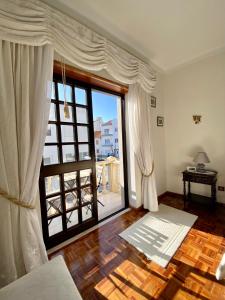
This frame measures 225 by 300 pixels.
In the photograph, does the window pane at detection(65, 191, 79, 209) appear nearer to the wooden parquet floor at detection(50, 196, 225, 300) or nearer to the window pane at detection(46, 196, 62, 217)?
the window pane at detection(46, 196, 62, 217)

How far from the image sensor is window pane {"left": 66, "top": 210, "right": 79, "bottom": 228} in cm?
213

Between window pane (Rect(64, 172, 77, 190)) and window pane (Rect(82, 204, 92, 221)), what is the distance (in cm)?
41

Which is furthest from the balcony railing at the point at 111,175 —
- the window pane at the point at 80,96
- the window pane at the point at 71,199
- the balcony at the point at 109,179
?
the window pane at the point at 80,96

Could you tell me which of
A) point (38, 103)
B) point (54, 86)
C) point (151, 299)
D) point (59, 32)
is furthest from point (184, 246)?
point (59, 32)

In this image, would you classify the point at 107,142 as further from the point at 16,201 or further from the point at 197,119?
the point at 16,201

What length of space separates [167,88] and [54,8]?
2556mm

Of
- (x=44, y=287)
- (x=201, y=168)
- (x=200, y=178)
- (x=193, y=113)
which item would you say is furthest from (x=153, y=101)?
(x=44, y=287)

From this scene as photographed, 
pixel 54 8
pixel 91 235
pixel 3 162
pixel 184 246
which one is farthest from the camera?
pixel 91 235

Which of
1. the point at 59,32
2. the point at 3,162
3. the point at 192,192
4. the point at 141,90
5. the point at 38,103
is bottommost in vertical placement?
the point at 192,192

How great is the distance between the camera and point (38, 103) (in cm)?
144

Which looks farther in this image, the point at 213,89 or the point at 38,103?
the point at 213,89

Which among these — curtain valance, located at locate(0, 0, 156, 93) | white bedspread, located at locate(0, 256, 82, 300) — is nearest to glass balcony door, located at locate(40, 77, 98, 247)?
curtain valance, located at locate(0, 0, 156, 93)

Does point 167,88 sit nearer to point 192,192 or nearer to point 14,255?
point 192,192

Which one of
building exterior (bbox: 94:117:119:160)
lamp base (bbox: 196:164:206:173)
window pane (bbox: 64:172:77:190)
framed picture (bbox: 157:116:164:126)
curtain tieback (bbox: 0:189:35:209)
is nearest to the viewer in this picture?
curtain tieback (bbox: 0:189:35:209)
